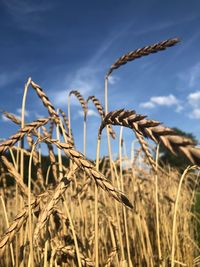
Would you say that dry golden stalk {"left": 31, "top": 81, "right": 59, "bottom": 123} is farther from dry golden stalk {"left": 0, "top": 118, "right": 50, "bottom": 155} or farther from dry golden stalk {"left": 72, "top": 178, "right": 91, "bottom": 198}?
dry golden stalk {"left": 72, "top": 178, "right": 91, "bottom": 198}

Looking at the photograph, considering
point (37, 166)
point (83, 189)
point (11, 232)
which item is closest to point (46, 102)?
point (37, 166)

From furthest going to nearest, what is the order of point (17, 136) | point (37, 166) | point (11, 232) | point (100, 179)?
point (37, 166) < point (17, 136) < point (11, 232) < point (100, 179)

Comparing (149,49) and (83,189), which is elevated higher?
(149,49)

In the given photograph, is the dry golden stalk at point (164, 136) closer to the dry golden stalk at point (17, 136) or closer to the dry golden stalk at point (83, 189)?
the dry golden stalk at point (17, 136)

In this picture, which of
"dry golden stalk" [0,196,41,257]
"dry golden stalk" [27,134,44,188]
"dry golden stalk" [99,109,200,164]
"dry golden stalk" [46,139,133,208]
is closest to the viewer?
"dry golden stalk" [99,109,200,164]

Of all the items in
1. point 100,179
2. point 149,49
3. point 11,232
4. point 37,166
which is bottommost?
point 11,232

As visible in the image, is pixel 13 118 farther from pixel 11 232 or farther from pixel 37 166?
pixel 11 232

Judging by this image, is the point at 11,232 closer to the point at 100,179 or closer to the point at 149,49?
the point at 100,179

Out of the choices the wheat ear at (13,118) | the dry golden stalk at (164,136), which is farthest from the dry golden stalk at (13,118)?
the dry golden stalk at (164,136)

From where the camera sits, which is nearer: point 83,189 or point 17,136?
point 17,136

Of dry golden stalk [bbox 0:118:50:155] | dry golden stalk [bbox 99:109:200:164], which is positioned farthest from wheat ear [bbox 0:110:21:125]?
dry golden stalk [bbox 99:109:200:164]

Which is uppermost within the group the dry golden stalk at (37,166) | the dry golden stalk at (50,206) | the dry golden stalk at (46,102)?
the dry golden stalk at (46,102)

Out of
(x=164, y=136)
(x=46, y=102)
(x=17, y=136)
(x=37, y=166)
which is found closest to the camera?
(x=164, y=136)

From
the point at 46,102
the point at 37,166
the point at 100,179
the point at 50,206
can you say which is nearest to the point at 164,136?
the point at 100,179
